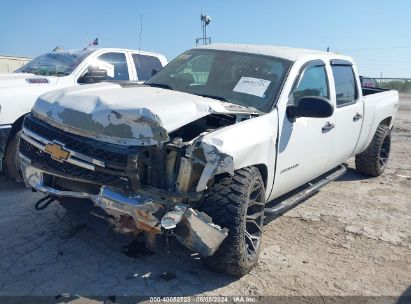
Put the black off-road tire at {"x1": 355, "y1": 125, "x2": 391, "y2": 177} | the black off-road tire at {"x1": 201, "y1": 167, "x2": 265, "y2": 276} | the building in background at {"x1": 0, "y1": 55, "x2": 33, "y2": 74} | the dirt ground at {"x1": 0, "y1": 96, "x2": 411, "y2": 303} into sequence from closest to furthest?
the black off-road tire at {"x1": 201, "y1": 167, "x2": 265, "y2": 276}
the dirt ground at {"x1": 0, "y1": 96, "x2": 411, "y2": 303}
the black off-road tire at {"x1": 355, "y1": 125, "x2": 391, "y2": 177}
the building in background at {"x1": 0, "y1": 55, "x2": 33, "y2": 74}

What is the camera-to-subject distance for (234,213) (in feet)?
10.8

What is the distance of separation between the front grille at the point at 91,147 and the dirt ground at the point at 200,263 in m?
1.00

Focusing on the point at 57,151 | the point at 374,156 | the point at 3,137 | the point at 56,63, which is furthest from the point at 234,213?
the point at 56,63

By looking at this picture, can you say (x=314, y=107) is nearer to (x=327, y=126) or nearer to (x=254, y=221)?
(x=327, y=126)

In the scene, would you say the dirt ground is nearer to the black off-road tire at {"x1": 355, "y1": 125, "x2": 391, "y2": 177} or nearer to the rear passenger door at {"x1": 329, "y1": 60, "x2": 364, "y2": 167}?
the rear passenger door at {"x1": 329, "y1": 60, "x2": 364, "y2": 167}

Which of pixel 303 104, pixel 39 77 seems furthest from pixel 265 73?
pixel 39 77

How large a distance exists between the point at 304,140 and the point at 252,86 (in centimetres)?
75

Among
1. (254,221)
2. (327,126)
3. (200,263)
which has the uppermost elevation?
(327,126)

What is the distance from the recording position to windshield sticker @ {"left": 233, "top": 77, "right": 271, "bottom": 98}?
4215mm

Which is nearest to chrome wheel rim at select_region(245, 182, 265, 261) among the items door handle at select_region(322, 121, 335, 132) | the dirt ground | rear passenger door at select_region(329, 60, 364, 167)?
the dirt ground

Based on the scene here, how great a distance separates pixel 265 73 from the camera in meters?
4.44

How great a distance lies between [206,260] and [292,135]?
4.79 ft

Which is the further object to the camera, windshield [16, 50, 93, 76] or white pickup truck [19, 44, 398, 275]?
windshield [16, 50, 93, 76]

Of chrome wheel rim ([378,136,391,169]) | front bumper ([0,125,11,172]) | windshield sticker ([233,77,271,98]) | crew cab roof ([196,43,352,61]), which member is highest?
crew cab roof ([196,43,352,61])
